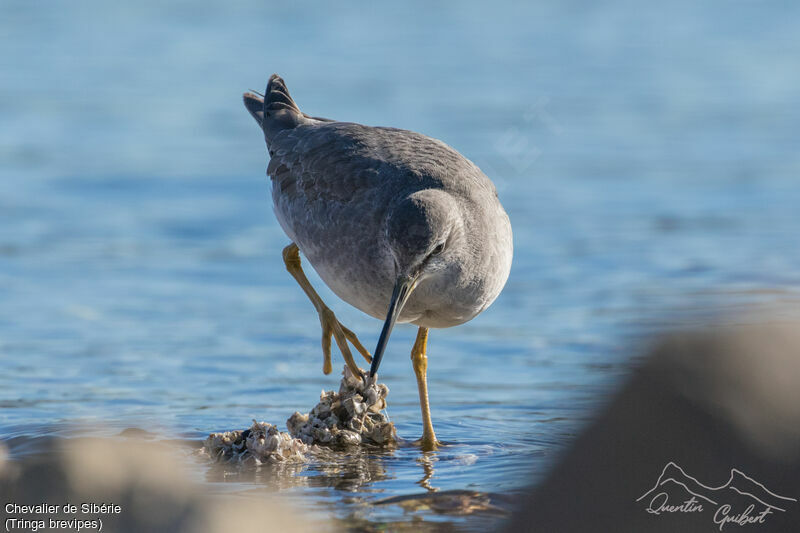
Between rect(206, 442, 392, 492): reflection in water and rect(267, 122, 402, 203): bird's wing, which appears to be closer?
rect(206, 442, 392, 492): reflection in water

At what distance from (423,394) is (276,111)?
8.67 ft

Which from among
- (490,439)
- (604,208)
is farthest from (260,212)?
(490,439)

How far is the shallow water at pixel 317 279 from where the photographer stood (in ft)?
23.9

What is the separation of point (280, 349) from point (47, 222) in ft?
14.5

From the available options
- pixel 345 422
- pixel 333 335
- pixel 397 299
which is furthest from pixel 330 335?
pixel 397 299

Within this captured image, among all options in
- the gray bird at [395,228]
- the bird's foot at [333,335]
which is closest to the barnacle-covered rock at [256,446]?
the gray bird at [395,228]

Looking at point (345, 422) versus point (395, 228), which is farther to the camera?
point (345, 422)

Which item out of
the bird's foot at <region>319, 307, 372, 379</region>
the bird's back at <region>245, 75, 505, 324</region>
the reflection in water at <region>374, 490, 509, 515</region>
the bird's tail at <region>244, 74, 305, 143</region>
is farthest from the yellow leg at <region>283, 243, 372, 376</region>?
the reflection in water at <region>374, 490, 509, 515</region>

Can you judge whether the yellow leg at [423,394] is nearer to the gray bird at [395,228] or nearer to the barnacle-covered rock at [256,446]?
the gray bird at [395,228]

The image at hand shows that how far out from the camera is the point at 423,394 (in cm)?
684

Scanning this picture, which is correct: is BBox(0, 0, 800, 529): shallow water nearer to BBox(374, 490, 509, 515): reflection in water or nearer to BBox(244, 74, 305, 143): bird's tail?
BBox(374, 490, 509, 515): reflection in water

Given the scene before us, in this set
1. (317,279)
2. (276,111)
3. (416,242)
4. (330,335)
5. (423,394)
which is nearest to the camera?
(416,242)

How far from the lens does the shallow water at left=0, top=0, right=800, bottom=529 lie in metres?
7.29

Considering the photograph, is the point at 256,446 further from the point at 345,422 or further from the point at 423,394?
the point at 423,394
